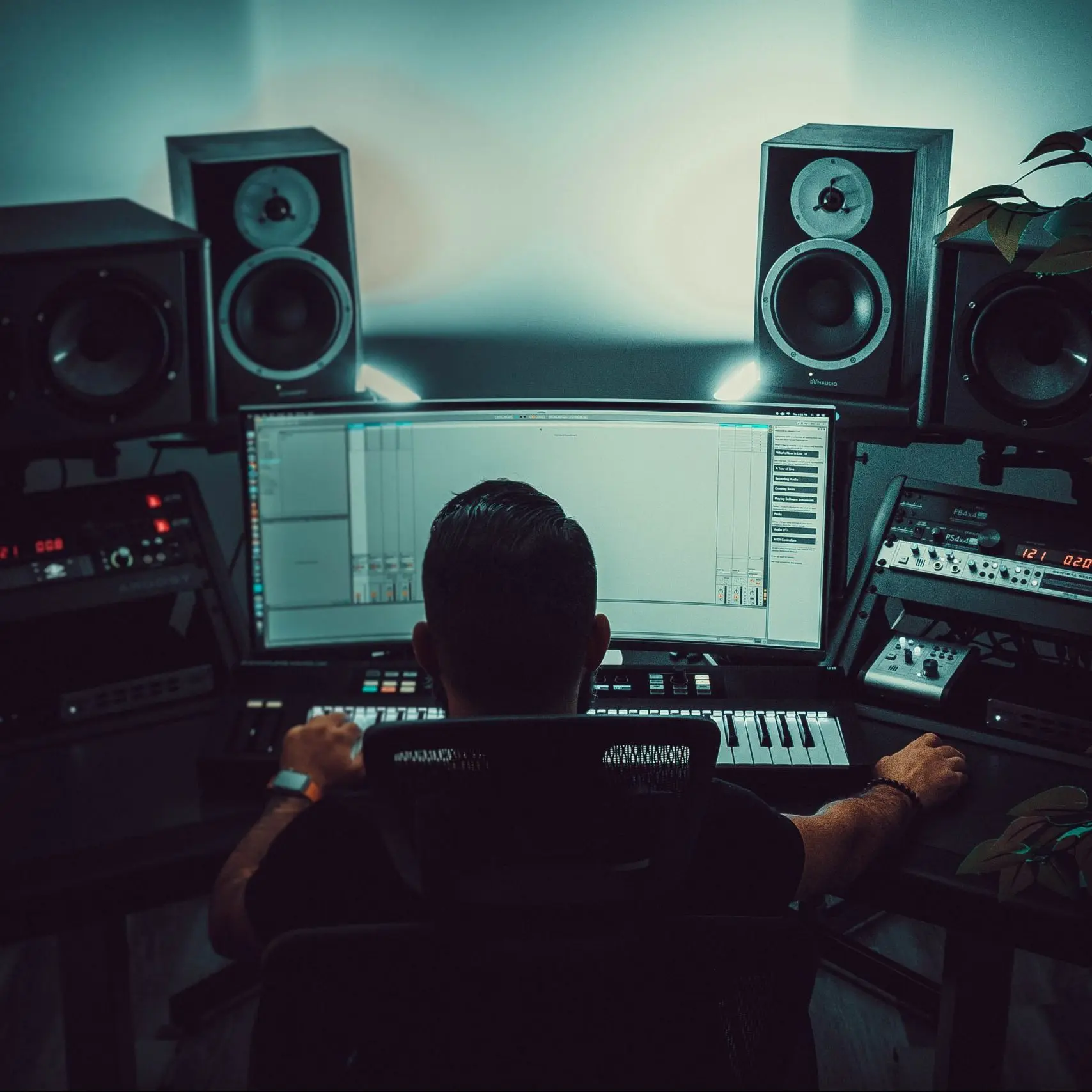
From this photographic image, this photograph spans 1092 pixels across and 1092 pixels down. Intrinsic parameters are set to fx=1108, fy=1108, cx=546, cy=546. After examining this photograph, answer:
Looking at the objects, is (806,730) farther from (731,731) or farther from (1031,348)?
(1031,348)

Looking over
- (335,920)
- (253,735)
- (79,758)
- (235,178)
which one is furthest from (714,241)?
(335,920)

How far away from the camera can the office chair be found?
0.73 m

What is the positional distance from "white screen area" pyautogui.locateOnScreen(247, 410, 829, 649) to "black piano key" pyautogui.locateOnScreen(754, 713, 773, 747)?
15 cm

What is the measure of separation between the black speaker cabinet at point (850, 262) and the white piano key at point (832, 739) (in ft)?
1.54

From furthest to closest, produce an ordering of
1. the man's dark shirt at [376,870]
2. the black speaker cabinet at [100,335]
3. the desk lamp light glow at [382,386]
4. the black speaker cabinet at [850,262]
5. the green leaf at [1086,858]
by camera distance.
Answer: the desk lamp light glow at [382,386] → the black speaker cabinet at [850,262] → the black speaker cabinet at [100,335] → the green leaf at [1086,858] → the man's dark shirt at [376,870]

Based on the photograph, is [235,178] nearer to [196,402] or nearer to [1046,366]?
[196,402]

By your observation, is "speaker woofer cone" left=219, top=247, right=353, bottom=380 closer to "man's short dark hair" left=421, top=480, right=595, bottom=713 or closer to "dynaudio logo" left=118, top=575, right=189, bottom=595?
"dynaudio logo" left=118, top=575, right=189, bottom=595

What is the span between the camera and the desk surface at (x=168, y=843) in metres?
1.15

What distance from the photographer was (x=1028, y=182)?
2043 millimetres

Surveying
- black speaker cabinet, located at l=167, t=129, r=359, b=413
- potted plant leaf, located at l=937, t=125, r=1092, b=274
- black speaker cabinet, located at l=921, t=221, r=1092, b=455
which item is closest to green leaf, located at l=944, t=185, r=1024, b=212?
potted plant leaf, located at l=937, t=125, r=1092, b=274

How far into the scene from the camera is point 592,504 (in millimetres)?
1552

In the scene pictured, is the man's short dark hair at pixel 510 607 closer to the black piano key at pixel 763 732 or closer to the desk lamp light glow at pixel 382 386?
the black piano key at pixel 763 732

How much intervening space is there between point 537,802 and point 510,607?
22 cm

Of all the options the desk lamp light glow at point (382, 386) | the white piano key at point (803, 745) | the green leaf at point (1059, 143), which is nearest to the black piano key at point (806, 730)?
the white piano key at point (803, 745)
